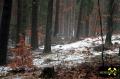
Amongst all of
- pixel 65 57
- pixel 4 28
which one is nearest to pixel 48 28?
pixel 65 57

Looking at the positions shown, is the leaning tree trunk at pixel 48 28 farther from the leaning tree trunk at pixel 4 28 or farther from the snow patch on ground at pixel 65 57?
the leaning tree trunk at pixel 4 28

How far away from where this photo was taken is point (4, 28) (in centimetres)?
1870

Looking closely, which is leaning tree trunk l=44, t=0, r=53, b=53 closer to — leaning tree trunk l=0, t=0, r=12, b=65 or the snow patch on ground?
the snow patch on ground

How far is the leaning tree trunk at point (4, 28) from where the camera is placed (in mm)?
18625

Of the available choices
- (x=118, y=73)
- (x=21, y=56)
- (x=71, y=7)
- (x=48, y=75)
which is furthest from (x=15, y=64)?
(x=71, y=7)

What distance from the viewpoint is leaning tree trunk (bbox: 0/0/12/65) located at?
18.6 m

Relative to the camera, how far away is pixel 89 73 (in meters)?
14.2

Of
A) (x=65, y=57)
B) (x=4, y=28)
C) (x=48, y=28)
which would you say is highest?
(x=48, y=28)

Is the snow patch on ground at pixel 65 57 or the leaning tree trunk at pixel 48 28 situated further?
the leaning tree trunk at pixel 48 28

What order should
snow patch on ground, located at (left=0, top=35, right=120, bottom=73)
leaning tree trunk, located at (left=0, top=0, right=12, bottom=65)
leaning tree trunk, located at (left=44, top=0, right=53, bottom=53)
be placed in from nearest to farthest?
leaning tree trunk, located at (left=0, top=0, right=12, bottom=65)
snow patch on ground, located at (left=0, top=35, right=120, bottom=73)
leaning tree trunk, located at (left=44, top=0, right=53, bottom=53)

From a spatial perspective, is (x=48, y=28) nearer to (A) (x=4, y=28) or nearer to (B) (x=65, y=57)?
(B) (x=65, y=57)

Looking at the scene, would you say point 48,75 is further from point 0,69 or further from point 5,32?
point 5,32

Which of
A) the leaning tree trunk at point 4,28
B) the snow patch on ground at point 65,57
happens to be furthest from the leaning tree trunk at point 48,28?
the leaning tree trunk at point 4,28

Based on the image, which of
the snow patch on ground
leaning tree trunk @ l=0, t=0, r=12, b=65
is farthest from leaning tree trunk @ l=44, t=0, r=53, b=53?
leaning tree trunk @ l=0, t=0, r=12, b=65
